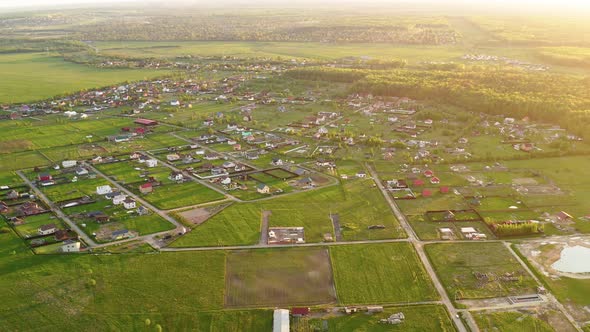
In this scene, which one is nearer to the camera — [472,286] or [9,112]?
[472,286]

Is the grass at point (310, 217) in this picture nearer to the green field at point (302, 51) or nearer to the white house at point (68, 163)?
the white house at point (68, 163)

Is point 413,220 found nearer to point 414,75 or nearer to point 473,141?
point 473,141

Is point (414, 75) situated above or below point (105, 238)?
above

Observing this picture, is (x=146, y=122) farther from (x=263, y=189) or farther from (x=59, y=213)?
(x=263, y=189)

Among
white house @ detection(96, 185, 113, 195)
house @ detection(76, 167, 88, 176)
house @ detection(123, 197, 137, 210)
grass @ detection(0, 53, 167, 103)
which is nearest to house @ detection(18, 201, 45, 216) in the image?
white house @ detection(96, 185, 113, 195)

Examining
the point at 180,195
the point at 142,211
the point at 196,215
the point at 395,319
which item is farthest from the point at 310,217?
the point at 142,211

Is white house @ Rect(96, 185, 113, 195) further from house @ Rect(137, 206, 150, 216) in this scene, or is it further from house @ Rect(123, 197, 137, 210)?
house @ Rect(137, 206, 150, 216)

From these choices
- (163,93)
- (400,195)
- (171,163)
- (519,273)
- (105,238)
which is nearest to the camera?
(519,273)

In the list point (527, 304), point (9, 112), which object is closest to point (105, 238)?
point (527, 304)
